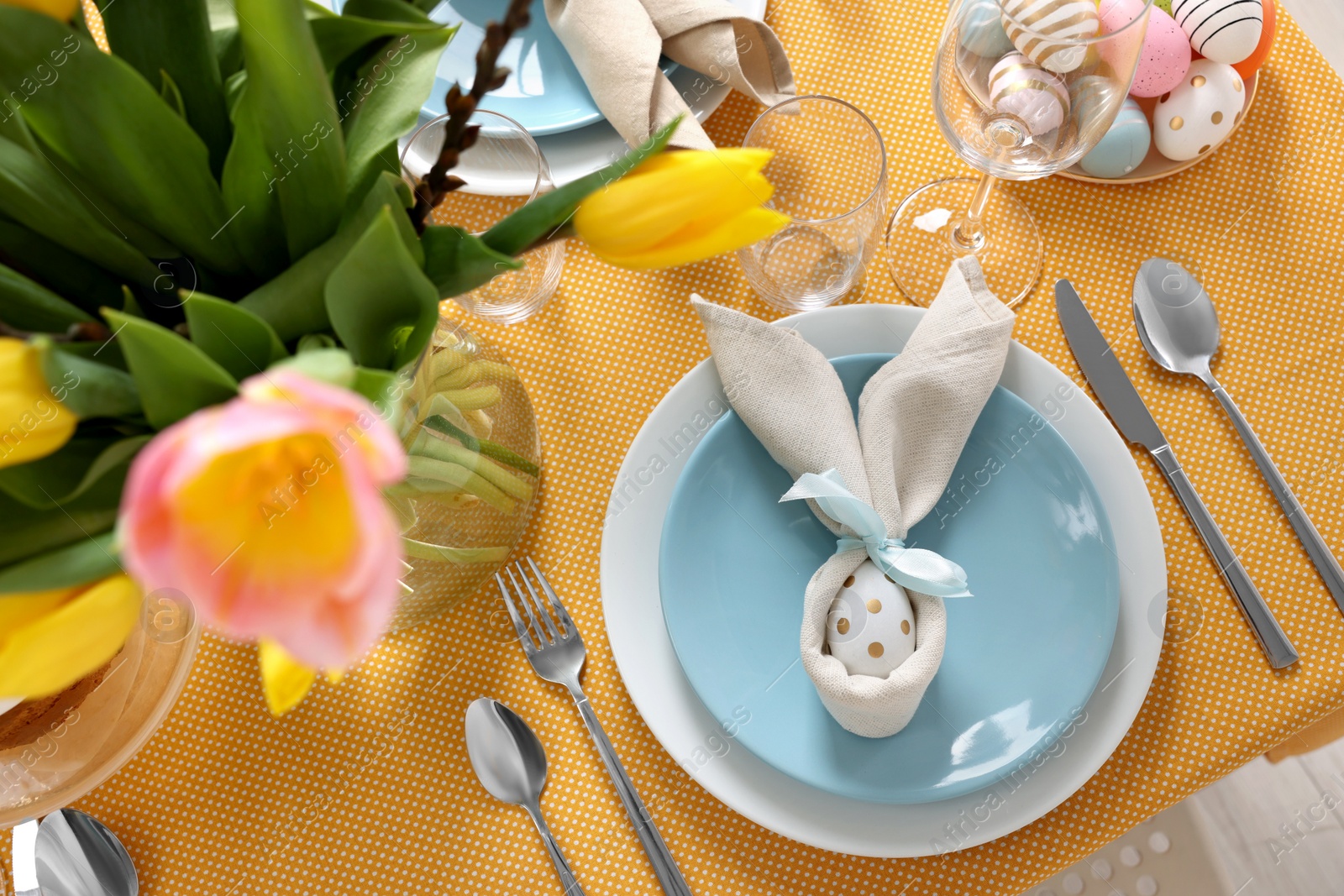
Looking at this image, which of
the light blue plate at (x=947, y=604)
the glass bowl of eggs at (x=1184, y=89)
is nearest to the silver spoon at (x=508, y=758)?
the light blue plate at (x=947, y=604)

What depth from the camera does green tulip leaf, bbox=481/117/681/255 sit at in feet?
1.07

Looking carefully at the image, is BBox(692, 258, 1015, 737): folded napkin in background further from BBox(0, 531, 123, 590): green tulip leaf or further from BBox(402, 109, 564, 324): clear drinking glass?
BBox(0, 531, 123, 590): green tulip leaf

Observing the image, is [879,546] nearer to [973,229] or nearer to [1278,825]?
[973,229]

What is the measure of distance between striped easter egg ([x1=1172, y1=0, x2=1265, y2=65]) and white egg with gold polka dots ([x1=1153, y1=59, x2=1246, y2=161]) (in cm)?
1

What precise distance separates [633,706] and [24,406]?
1.38 feet

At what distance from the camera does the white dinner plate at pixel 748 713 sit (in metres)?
0.55

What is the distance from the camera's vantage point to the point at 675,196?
32cm

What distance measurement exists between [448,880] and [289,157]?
0.46 m

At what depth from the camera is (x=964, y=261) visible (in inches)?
23.6

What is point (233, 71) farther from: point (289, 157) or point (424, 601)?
point (424, 601)

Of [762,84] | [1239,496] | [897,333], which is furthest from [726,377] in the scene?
[1239,496]

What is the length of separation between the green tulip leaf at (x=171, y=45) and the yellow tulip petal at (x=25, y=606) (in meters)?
0.18

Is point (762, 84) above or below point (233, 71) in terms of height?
below

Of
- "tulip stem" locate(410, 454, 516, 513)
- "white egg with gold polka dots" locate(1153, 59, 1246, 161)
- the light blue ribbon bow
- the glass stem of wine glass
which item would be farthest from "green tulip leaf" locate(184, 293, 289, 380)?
"white egg with gold polka dots" locate(1153, 59, 1246, 161)
